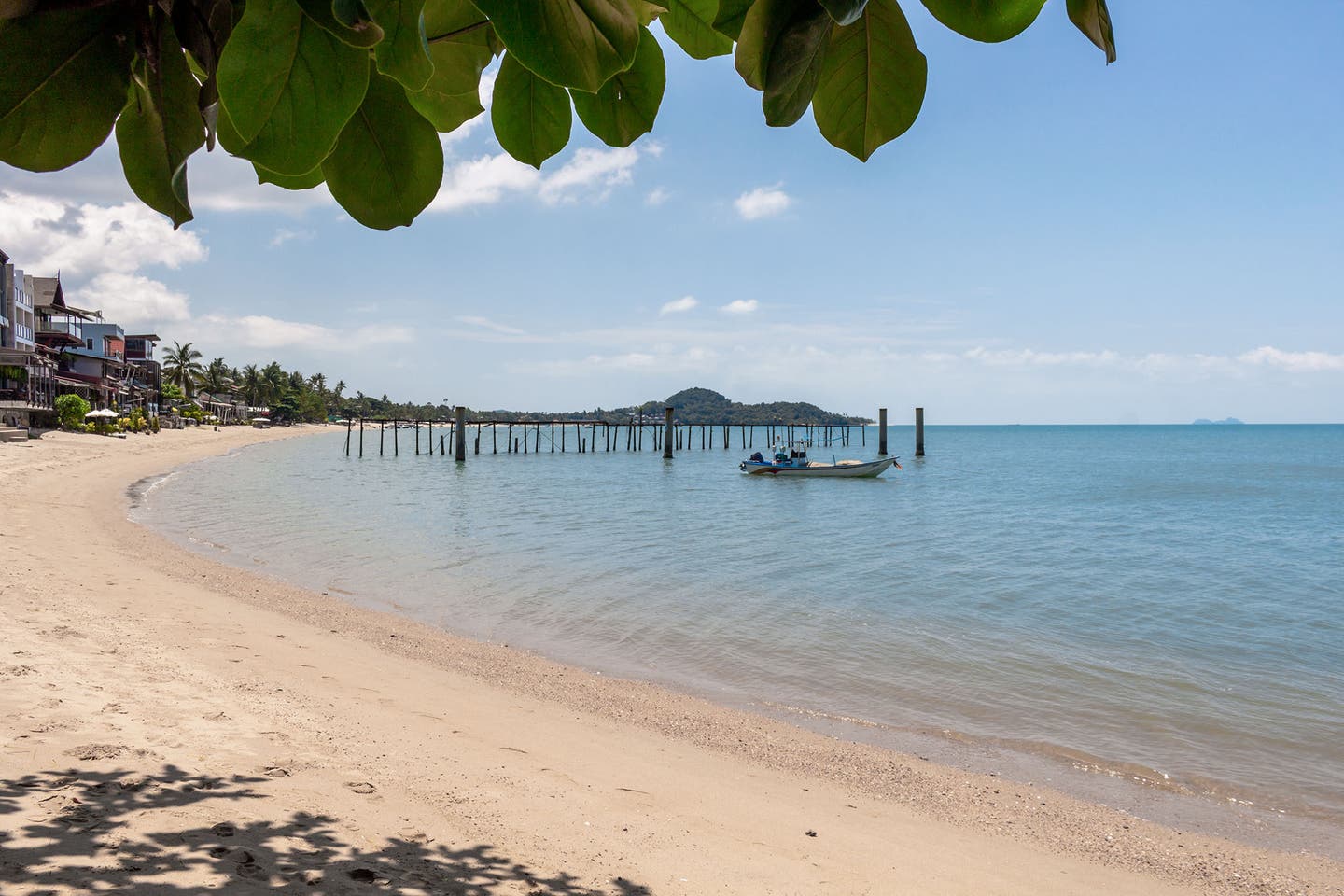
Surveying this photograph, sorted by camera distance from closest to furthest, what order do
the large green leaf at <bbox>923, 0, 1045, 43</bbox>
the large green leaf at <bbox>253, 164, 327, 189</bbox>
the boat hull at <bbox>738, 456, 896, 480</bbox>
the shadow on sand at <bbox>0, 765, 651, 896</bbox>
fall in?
the large green leaf at <bbox>923, 0, 1045, 43</bbox>
the large green leaf at <bbox>253, 164, 327, 189</bbox>
the shadow on sand at <bbox>0, 765, 651, 896</bbox>
the boat hull at <bbox>738, 456, 896, 480</bbox>

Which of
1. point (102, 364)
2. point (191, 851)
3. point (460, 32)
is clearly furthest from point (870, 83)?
point (102, 364)

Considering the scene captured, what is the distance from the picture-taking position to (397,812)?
434cm

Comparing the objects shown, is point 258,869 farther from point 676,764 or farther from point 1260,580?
point 1260,580

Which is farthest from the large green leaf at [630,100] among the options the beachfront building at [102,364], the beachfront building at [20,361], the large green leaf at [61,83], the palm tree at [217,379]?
the palm tree at [217,379]

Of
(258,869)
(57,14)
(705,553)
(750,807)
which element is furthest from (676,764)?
(705,553)

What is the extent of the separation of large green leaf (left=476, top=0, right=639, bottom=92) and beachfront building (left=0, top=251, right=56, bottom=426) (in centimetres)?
4701

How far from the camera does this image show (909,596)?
14547 millimetres

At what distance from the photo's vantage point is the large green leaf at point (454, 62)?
2.10 ft

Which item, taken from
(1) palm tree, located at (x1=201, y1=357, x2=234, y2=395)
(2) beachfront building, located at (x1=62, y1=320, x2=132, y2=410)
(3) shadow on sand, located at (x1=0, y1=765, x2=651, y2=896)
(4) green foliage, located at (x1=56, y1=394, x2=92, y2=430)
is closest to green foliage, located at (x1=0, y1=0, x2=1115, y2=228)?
(3) shadow on sand, located at (x1=0, y1=765, x2=651, y2=896)

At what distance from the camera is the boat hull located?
1578 inches

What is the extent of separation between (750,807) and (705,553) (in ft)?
43.9

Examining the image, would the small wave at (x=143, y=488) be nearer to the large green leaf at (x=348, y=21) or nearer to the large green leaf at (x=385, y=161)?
the large green leaf at (x=385, y=161)

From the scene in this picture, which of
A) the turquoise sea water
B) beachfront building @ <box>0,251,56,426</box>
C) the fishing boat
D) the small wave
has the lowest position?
the turquoise sea water

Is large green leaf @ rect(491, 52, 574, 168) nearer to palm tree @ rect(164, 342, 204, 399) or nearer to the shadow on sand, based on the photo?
the shadow on sand
